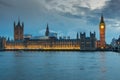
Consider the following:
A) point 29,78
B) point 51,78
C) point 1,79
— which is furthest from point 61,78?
point 1,79

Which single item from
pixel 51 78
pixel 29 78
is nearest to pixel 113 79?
pixel 51 78

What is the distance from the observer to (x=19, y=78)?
3481 centimetres

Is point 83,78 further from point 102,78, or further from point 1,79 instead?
point 1,79

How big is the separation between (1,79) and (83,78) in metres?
8.50

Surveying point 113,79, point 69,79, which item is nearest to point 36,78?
→ point 69,79

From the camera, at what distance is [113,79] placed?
111ft

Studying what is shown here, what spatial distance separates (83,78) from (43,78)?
4.21 m

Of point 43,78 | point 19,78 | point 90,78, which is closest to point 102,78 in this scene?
point 90,78

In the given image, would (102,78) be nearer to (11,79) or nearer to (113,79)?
(113,79)

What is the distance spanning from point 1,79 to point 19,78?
2.12m

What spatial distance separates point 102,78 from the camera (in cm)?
3500

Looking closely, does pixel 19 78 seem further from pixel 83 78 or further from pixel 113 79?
pixel 113 79

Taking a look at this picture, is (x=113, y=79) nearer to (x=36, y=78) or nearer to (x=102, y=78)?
(x=102, y=78)

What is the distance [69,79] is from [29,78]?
4.23 meters
